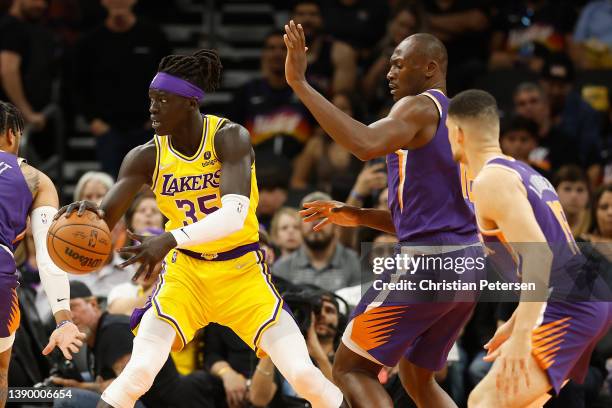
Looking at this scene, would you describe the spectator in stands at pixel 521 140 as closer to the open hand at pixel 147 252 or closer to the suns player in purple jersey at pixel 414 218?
the suns player in purple jersey at pixel 414 218

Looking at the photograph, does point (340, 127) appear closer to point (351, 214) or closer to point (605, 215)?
point (351, 214)

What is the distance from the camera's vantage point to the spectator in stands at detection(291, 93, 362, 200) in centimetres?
1053

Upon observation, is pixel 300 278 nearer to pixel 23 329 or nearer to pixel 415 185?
pixel 23 329

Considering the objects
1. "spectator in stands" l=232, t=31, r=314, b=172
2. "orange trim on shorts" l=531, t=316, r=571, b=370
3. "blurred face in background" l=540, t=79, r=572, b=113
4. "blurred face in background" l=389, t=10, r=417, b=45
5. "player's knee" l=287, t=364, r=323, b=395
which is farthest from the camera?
"blurred face in background" l=540, t=79, r=572, b=113

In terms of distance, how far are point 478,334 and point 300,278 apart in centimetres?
157

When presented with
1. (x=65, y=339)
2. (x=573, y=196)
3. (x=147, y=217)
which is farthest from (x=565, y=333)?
(x=147, y=217)

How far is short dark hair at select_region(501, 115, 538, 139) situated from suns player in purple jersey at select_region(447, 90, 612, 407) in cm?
493

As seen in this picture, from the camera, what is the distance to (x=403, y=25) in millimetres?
10852

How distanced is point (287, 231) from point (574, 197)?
8.13 feet

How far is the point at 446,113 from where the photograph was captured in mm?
5750

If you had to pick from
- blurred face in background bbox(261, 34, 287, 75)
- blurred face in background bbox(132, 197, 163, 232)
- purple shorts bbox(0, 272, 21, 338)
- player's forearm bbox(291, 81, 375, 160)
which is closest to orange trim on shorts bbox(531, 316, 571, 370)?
player's forearm bbox(291, 81, 375, 160)

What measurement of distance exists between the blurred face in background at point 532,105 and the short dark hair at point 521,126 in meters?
0.31

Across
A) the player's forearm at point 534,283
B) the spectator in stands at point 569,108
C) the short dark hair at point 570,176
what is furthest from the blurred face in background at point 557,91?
the player's forearm at point 534,283

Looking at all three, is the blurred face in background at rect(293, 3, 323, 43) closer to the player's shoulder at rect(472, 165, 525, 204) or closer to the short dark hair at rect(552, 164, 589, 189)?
the short dark hair at rect(552, 164, 589, 189)
